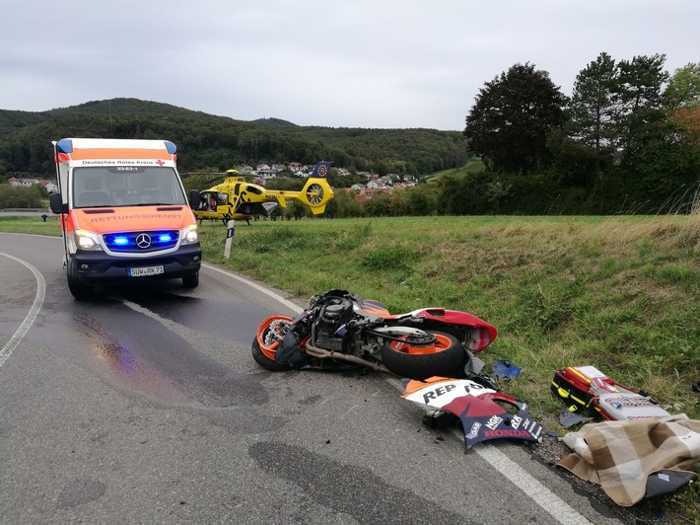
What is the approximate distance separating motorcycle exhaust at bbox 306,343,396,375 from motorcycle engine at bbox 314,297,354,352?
0.21 feet

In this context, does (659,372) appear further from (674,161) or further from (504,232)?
(674,161)

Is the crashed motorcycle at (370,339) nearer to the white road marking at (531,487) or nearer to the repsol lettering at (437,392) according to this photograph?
the repsol lettering at (437,392)

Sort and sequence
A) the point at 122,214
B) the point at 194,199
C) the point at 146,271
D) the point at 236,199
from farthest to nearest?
the point at 236,199
the point at 194,199
the point at 122,214
the point at 146,271

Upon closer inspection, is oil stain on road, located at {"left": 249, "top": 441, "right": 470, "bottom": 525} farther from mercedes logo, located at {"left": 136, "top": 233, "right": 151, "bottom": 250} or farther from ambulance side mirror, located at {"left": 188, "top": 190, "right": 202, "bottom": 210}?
ambulance side mirror, located at {"left": 188, "top": 190, "right": 202, "bottom": 210}

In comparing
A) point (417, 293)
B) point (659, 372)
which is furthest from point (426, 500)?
point (417, 293)

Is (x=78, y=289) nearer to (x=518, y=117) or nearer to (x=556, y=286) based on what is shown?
(x=556, y=286)

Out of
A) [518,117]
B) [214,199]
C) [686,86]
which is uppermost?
[686,86]

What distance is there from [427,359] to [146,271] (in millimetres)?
5514

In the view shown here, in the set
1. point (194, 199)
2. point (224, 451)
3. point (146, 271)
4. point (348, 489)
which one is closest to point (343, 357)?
point (224, 451)

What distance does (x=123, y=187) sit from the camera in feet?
29.7

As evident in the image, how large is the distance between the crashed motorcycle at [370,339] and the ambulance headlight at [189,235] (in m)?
3.99

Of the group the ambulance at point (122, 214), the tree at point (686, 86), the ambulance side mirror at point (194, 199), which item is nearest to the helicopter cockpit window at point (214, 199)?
the ambulance at point (122, 214)

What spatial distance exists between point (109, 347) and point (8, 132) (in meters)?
92.6

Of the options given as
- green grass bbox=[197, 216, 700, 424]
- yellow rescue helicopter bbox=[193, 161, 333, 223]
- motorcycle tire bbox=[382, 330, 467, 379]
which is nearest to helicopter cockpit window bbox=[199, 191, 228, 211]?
yellow rescue helicopter bbox=[193, 161, 333, 223]
